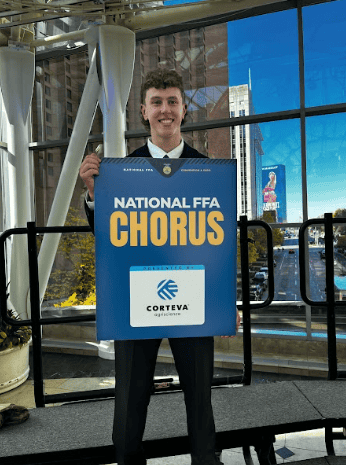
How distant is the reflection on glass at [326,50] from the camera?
180 inches

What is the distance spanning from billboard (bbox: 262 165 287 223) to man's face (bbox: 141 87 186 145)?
12.0 feet

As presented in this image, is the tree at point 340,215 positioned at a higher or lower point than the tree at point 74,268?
higher

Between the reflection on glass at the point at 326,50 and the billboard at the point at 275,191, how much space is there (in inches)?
35.0

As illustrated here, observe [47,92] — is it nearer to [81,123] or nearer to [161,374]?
[81,123]

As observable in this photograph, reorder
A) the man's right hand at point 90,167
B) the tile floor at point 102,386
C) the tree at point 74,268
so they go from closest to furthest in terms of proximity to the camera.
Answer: the man's right hand at point 90,167, the tile floor at point 102,386, the tree at point 74,268

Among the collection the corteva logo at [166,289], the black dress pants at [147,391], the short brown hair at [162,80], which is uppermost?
the short brown hair at [162,80]

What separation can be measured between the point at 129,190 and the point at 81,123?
12.2 ft

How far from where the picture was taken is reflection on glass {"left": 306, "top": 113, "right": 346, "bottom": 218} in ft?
15.2

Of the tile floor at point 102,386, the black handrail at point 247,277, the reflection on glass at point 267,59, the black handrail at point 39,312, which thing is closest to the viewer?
the black handrail at point 39,312

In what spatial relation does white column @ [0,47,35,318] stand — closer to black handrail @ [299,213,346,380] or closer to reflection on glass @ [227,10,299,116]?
reflection on glass @ [227,10,299,116]

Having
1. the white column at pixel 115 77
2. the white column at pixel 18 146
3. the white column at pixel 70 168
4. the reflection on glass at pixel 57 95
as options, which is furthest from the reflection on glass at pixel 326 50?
the white column at pixel 18 146

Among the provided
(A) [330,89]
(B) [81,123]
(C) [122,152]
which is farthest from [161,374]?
(A) [330,89]

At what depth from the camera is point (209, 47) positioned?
5.13 metres

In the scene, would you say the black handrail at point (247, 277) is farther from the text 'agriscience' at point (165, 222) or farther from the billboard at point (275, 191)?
the billboard at point (275, 191)
